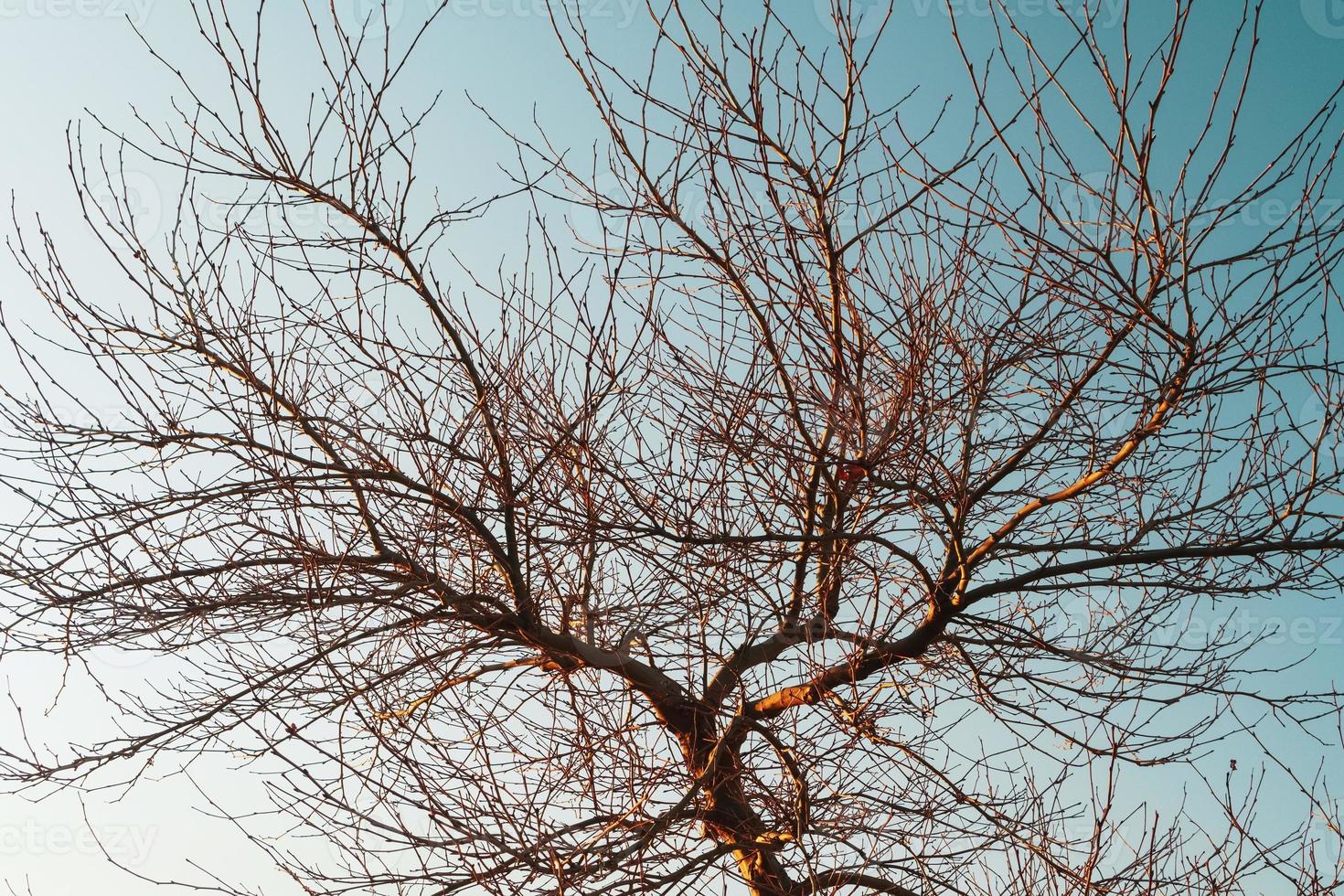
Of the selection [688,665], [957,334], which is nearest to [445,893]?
[688,665]

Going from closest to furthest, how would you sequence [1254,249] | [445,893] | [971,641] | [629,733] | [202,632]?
[1254,249] < [629,733] < [445,893] < [202,632] < [971,641]

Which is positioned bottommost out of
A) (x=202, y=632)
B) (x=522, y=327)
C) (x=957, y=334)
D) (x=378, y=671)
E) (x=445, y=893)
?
(x=445, y=893)

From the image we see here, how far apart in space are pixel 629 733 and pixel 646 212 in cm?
203

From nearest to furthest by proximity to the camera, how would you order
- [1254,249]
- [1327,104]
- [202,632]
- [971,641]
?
1. [1327,104]
2. [1254,249]
3. [202,632]
4. [971,641]

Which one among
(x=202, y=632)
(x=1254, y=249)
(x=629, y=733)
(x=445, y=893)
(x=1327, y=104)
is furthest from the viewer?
(x=202, y=632)

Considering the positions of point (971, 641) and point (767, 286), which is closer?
point (767, 286)

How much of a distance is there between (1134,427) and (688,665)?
2065 mm

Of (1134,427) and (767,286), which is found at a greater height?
(767,286)

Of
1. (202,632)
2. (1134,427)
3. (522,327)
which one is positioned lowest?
(202,632)

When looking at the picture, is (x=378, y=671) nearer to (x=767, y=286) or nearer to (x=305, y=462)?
(x=305, y=462)

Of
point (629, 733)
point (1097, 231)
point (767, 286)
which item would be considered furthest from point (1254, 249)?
point (629, 733)

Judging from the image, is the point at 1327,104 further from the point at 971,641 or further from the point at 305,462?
the point at 305,462

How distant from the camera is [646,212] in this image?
12.8 ft

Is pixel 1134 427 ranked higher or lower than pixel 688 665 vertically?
higher
